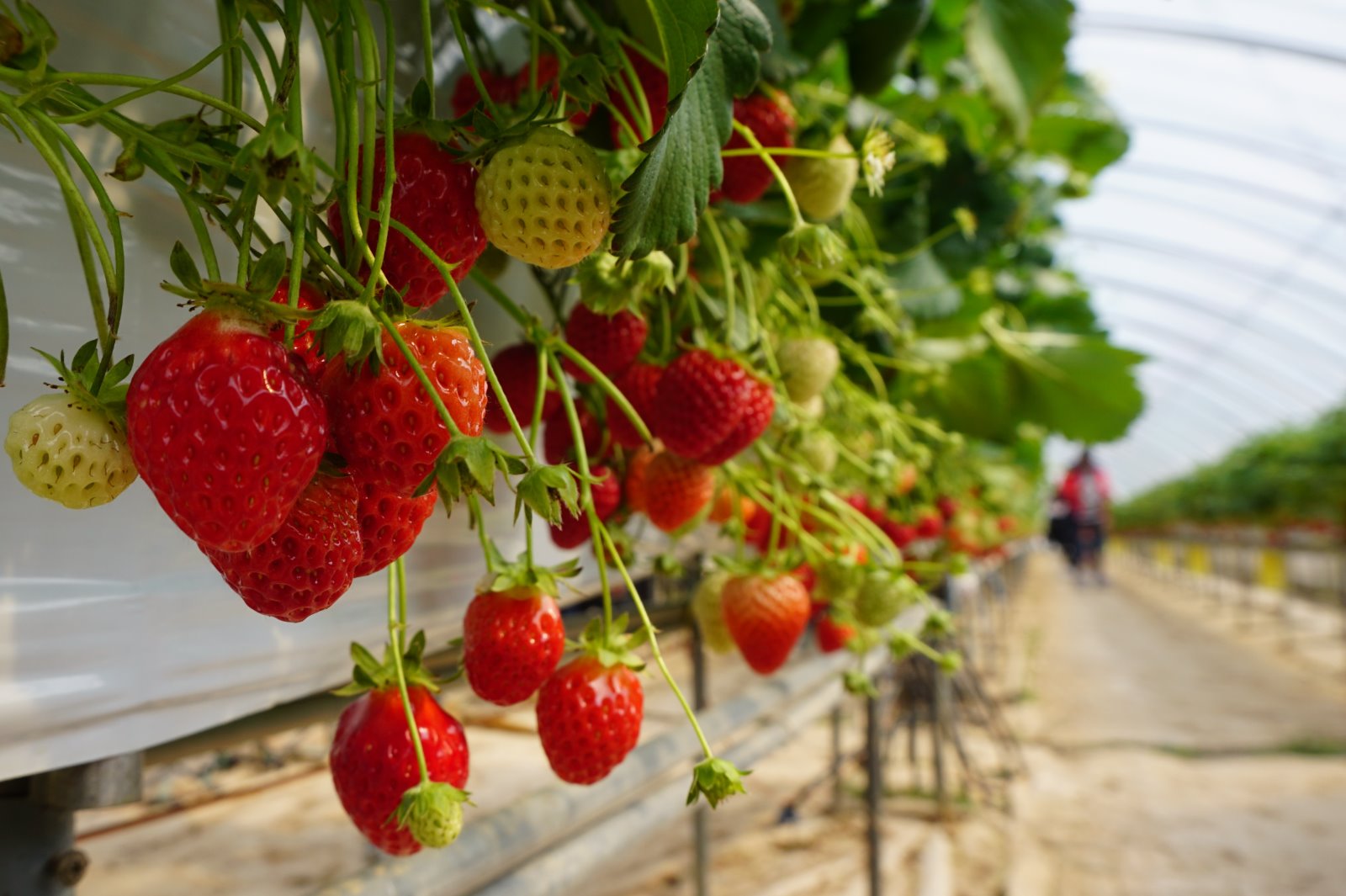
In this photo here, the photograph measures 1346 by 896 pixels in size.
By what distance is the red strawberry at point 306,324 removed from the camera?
→ 11.4 inches

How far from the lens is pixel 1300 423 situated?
1253 centimetres

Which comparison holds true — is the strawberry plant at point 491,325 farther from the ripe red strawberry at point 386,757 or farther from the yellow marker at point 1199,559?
the yellow marker at point 1199,559

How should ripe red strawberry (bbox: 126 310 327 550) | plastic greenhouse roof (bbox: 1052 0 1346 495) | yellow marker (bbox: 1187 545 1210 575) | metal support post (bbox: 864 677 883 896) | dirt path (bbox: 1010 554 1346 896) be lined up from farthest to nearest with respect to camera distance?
yellow marker (bbox: 1187 545 1210 575) → plastic greenhouse roof (bbox: 1052 0 1346 495) → dirt path (bbox: 1010 554 1346 896) → metal support post (bbox: 864 677 883 896) → ripe red strawberry (bbox: 126 310 327 550)

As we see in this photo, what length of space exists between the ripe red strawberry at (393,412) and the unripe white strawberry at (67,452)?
6 centimetres

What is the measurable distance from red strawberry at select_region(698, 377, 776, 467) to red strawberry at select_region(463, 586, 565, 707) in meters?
0.14

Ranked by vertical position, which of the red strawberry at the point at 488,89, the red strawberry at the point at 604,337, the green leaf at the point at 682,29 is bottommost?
the red strawberry at the point at 604,337

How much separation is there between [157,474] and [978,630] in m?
8.29

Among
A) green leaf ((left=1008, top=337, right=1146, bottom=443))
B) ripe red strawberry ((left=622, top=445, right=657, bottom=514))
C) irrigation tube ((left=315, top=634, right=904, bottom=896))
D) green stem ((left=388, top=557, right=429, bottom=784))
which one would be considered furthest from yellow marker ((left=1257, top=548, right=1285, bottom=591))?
green stem ((left=388, top=557, right=429, bottom=784))

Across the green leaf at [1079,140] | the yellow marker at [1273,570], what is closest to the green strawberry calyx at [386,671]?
the green leaf at [1079,140]

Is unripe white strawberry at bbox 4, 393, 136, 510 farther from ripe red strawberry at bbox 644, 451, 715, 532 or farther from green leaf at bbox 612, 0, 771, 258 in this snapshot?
ripe red strawberry at bbox 644, 451, 715, 532

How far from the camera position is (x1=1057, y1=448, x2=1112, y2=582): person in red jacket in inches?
317

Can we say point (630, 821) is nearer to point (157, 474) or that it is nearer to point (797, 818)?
point (157, 474)

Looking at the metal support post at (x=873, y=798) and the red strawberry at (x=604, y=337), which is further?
the metal support post at (x=873, y=798)

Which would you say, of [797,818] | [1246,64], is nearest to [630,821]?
[797,818]
